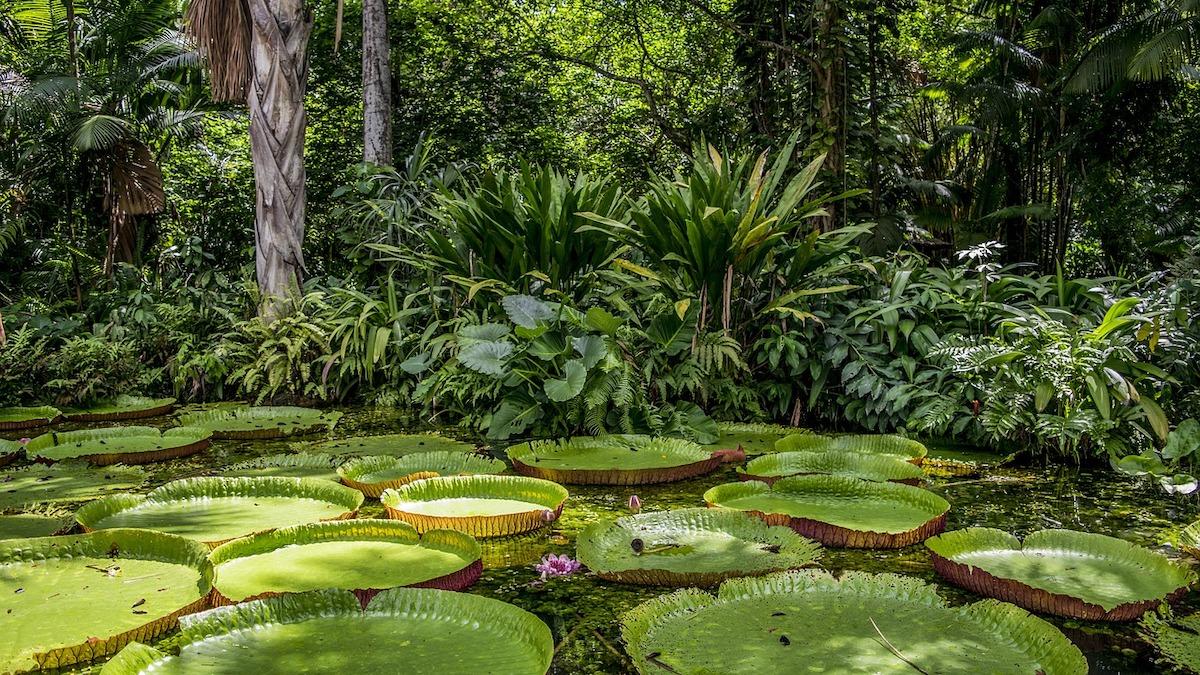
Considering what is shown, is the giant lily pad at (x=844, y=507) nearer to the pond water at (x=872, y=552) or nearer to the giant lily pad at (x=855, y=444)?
the pond water at (x=872, y=552)

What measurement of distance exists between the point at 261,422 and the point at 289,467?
1211mm

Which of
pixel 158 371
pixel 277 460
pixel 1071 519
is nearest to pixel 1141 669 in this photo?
pixel 1071 519

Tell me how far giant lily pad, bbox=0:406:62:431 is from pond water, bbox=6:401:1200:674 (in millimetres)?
1560

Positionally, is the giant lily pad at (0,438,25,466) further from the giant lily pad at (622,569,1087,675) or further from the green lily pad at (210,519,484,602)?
the giant lily pad at (622,569,1087,675)

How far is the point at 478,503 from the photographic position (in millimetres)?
2439

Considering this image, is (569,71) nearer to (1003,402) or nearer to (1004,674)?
(1003,402)

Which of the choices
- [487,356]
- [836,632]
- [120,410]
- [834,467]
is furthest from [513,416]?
[120,410]

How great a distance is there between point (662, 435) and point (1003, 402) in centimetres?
144

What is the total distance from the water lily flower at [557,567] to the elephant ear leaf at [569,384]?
1249 millimetres

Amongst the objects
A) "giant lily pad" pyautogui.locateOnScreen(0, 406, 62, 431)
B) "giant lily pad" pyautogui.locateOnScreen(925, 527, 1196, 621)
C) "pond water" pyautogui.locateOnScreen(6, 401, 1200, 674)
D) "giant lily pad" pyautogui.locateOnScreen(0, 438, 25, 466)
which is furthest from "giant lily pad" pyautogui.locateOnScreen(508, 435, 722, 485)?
Answer: "giant lily pad" pyautogui.locateOnScreen(0, 406, 62, 431)

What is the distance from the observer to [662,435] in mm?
3465

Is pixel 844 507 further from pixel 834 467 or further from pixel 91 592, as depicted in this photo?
pixel 91 592

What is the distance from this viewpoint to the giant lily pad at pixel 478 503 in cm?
220

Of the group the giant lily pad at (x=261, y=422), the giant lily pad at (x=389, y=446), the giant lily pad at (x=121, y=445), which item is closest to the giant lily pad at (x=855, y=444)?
the giant lily pad at (x=389, y=446)
